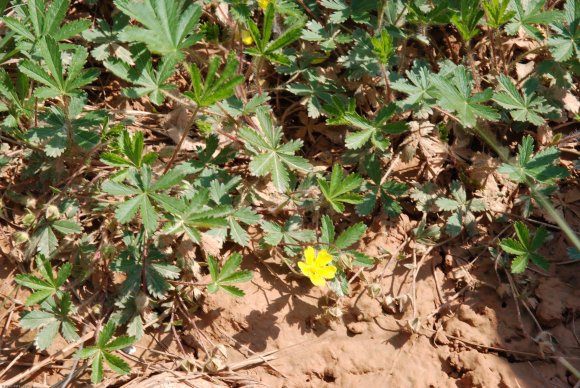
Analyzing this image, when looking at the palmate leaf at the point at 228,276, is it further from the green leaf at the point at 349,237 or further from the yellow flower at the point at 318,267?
the green leaf at the point at 349,237

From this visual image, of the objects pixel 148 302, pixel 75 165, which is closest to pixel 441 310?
pixel 148 302

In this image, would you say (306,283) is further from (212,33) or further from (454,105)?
(212,33)

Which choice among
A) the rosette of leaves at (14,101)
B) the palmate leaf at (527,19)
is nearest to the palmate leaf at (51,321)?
the rosette of leaves at (14,101)

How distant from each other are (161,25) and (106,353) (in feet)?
4.08

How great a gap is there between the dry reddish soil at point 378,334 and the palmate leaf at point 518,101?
0.67 m

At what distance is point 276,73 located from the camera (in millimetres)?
3254

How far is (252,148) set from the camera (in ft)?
9.04

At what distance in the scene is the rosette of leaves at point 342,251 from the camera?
8.64ft

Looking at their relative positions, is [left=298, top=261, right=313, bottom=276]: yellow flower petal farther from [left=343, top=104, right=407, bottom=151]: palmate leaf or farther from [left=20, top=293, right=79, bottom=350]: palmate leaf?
[left=20, top=293, right=79, bottom=350]: palmate leaf

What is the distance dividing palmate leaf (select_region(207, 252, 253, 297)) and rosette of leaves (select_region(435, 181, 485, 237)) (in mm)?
995

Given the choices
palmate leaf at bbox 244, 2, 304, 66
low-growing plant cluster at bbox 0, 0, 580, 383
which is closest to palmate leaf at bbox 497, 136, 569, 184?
→ low-growing plant cluster at bbox 0, 0, 580, 383

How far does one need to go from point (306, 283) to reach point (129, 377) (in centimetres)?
84

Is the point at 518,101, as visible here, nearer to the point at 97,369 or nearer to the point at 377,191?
the point at 377,191

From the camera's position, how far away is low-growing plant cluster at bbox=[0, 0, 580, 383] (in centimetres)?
249
